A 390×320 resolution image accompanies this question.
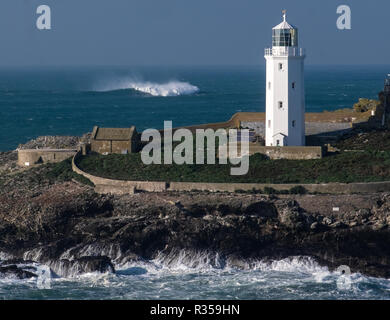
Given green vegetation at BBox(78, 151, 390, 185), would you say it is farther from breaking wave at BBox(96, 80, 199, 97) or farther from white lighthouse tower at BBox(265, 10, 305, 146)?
breaking wave at BBox(96, 80, 199, 97)

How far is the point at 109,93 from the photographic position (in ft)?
508

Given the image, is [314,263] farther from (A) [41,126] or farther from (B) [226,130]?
(A) [41,126]

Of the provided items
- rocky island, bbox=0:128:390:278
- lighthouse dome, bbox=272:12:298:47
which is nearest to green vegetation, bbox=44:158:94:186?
rocky island, bbox=0:128:390:278

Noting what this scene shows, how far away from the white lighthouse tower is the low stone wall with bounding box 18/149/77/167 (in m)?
12.3

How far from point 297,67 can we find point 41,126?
48992 mm

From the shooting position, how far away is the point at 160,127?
3612 inches

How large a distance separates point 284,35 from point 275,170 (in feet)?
24.4

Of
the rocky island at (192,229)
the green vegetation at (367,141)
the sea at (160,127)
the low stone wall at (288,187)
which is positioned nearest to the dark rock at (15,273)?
the rocky island at (192,229)

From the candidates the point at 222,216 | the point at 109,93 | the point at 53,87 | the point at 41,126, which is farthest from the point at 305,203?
the point at 53,87

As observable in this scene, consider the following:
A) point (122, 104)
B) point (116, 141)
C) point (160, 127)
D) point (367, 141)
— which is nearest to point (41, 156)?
point (116, 141)

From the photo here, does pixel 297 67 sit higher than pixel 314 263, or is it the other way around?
pixel 297 67

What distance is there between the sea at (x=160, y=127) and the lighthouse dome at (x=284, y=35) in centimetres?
1428

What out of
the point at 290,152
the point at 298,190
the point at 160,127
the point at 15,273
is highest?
the point at 290,152

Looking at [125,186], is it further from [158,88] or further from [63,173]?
[158,88]
